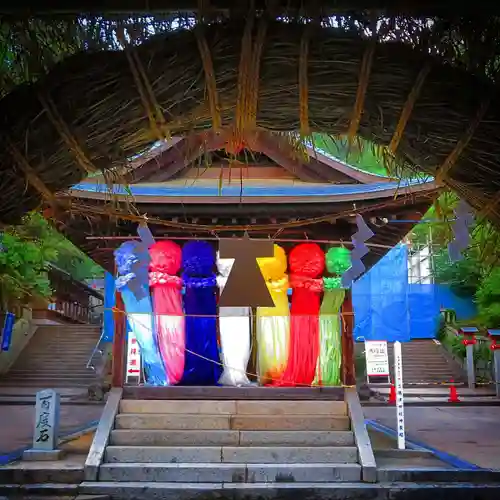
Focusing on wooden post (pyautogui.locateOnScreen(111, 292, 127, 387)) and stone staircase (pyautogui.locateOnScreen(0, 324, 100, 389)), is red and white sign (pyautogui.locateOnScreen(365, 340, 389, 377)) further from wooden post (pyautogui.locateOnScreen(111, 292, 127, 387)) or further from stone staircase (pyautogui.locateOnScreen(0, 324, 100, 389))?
wooden post (pyautogui.locateOnScreen(111, 292, 127, 387))

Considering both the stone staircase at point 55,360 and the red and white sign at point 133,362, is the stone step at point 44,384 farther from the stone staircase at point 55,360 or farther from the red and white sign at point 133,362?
the red and white sign at point 133,362

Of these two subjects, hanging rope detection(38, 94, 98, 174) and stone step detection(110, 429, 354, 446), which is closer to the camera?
hanging rope detection(38, 94, 98, 174)

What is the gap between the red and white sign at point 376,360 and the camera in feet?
55.7

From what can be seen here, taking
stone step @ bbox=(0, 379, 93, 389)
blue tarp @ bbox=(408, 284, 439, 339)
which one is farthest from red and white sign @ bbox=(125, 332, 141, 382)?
blue tarp @ bbox=(408, 284, 439, 339)

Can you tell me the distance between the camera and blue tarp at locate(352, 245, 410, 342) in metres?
23.5

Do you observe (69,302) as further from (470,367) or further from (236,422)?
(236,422)

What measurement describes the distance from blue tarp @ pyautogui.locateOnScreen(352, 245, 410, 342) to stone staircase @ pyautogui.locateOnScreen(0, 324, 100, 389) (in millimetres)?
11027

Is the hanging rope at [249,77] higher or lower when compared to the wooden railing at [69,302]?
lower

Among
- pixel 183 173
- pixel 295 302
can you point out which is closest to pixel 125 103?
pixel 295 302

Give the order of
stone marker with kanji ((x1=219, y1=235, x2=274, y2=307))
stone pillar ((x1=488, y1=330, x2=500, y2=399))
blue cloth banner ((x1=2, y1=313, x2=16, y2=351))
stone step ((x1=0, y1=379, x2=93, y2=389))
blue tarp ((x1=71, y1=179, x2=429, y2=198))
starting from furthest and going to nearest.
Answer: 1. stone step ((x1=0, y1=379, x2=93, y2=389))
2. blue cloth banner ((x1=2, y1=313, x2=16, y2=351))
3. stone pillar ((x1=488, y1=330, x2=500, y2=399))
4. blue tarp ((x1=71, y1=179, x2=429, y2=198))
5. stone marker with kanji ((x1=219, y1=235, x2=274, y2=307))

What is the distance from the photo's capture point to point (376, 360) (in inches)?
672

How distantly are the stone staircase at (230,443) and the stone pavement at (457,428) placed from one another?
239cm

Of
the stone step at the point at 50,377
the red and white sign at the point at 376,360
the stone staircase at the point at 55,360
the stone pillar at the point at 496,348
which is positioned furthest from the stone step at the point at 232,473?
the stone step at the point at 50,377

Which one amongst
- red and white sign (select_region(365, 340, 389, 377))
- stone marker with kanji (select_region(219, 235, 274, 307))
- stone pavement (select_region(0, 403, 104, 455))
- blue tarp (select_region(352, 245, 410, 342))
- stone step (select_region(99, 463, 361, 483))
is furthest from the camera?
blue tarp (select_region(352, 245, 410, 342))
